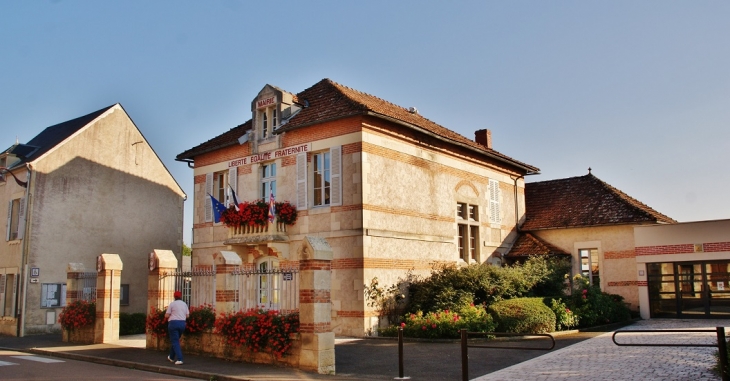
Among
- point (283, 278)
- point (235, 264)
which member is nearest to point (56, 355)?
point (235, 264)

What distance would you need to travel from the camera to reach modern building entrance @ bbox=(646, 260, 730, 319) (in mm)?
21156

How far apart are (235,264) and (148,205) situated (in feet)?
46.7

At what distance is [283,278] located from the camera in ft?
41.7

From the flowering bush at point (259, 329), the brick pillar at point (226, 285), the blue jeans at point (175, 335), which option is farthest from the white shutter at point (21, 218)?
the flowering bush at point (259, 329)

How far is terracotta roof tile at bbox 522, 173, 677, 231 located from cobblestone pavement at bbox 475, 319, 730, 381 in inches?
337

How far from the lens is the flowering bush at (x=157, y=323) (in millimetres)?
14648

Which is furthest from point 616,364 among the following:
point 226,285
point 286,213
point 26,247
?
point 26,247

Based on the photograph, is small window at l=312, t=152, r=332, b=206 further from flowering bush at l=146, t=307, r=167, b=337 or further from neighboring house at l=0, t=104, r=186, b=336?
neighboring house at l=0, t=104, r=186, b=336

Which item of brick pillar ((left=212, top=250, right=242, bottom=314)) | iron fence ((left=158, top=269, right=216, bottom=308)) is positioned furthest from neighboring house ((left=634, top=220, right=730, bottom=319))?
iron fence ((left=158, top=269, right=216, bottom=308))

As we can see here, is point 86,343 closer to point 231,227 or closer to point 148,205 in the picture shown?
point 231,227

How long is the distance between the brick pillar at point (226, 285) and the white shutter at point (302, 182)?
236 inches

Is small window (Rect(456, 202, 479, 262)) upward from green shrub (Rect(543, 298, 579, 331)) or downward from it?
upward

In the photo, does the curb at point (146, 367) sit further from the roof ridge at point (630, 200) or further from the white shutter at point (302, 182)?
the roof ridge at point (630, 200)

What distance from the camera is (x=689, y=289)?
2181 cm
